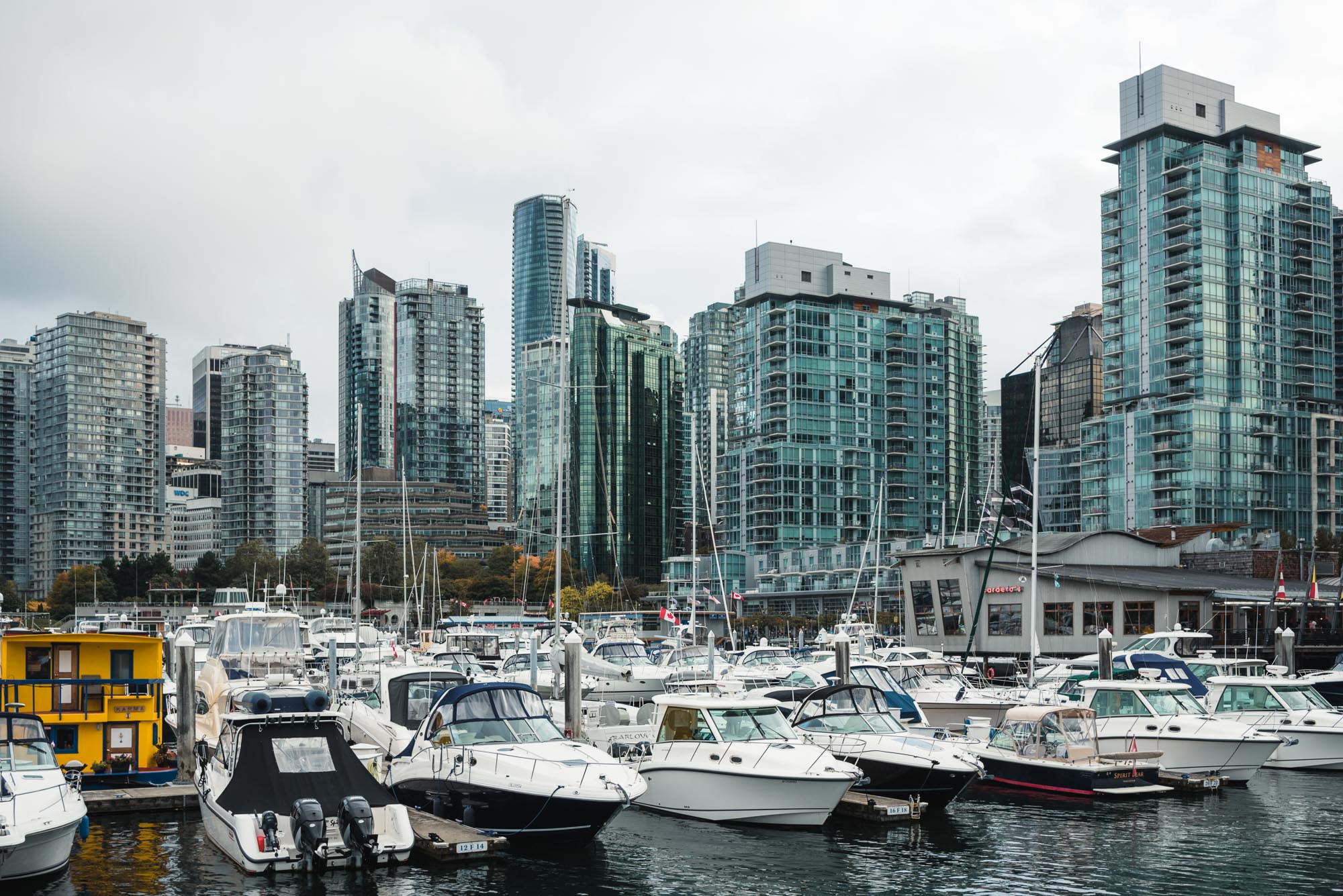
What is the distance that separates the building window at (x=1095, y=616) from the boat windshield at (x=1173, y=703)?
125 ft

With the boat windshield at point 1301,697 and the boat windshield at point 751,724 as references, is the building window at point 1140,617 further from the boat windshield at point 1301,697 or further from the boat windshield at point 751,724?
the boat windshield at point 751,724

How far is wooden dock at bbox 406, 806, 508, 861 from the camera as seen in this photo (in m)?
20.8

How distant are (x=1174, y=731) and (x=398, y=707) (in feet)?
60.4

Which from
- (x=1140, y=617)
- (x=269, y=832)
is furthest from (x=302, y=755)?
(x=1140, y=617)

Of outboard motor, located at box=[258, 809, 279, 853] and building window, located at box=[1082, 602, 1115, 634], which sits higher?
outboard motor, located at box=[258, 809, 279, 853]

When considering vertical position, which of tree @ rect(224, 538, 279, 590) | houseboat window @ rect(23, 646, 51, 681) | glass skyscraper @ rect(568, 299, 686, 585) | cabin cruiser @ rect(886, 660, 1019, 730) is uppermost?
glass skyscraper @ rect(568, 299, 686, 585)

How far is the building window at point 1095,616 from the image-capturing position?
69.7m

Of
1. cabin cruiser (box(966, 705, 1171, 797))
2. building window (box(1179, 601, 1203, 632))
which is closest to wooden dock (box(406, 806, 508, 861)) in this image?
cabin cruiser (box(966, 705, 1171, 797))

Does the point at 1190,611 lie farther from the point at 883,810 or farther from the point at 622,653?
the point at 883,810

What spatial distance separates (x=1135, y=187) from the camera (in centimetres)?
13700

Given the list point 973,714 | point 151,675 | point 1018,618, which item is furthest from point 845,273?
point 151,675

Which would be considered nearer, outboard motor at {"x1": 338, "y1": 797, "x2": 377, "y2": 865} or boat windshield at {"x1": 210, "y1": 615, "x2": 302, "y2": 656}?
outboard motor at {"x1": 338, "y1": 797, "x2": 377, "y2": 865}

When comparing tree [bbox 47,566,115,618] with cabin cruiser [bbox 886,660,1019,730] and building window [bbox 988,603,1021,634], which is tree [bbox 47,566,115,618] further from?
cabin cruiser [bbox 886,660,1019,730]

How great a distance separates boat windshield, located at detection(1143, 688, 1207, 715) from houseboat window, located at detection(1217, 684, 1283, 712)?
3.32m
